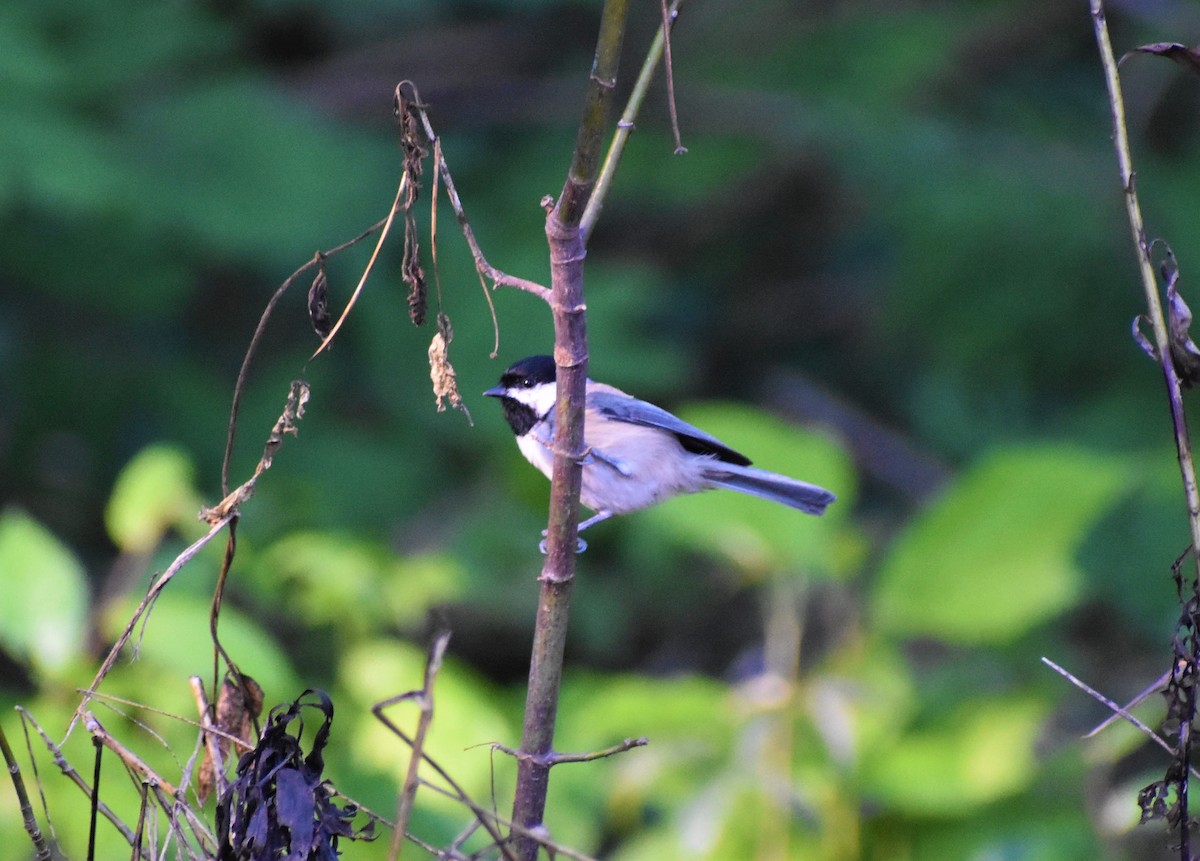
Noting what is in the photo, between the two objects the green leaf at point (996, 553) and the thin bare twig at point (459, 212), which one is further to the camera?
the green leaf at point (996, 553)

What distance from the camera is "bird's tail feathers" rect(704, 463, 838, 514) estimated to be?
3.03 m

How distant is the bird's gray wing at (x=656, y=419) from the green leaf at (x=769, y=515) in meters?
0.48

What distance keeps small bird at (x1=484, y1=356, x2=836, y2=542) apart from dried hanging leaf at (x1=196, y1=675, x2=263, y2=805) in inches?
51.4

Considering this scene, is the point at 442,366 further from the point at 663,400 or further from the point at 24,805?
the point at 663,400

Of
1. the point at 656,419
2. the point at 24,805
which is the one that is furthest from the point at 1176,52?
the point at 656,419

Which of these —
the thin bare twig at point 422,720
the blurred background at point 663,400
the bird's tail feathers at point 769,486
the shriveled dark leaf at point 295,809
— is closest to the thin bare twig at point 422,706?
the thin bare twig at point 422,720

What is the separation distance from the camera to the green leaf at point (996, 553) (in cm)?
362

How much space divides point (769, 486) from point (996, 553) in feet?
3.06

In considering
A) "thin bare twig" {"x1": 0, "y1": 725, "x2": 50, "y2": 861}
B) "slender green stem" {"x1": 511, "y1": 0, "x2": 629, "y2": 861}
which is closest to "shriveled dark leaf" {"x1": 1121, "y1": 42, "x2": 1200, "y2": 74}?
"slender green stem" {"x1": 511, "y1": 0, "x2": 629, "y2": 861}

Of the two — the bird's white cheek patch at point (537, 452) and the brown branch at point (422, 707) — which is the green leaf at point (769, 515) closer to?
the bird's white cheek patch at point (537, 452)

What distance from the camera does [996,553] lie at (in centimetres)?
367

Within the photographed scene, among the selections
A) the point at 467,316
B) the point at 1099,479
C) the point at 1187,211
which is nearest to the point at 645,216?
the point at 467,316

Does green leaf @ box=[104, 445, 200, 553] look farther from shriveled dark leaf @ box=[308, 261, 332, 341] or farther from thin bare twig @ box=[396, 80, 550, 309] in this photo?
thin bare twig @ box=[396, 80, 550, 309]

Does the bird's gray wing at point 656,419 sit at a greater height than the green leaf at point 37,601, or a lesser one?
greater
